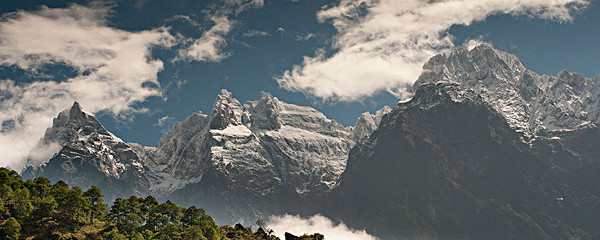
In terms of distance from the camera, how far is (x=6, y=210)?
578ft

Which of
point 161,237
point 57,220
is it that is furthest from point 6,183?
point 161,237

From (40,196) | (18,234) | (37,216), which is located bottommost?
(18,234)

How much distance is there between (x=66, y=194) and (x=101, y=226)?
52.6 ft

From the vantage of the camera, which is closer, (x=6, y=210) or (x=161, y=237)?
(x=6, y=210)

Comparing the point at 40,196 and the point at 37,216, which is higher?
the point at 40,196

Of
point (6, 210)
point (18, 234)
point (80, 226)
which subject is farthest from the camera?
point (80, 226)

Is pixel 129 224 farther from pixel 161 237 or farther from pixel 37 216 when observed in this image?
pixel 37 216

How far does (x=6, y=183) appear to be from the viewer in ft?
632

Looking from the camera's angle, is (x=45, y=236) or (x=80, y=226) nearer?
(x=45, y=236)

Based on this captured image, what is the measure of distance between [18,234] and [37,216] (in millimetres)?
17443

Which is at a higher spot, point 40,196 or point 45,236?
point 40,196

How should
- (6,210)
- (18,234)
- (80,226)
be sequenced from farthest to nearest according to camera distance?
(80,226)
(6,210)
(18,234)

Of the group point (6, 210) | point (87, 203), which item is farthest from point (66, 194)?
point (6, 210)

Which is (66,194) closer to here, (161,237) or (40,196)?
(40,196)
